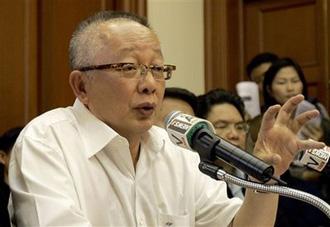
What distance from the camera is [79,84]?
174cm

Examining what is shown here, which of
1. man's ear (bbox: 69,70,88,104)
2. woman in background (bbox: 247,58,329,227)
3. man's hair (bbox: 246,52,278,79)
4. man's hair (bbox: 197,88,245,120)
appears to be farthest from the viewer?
man's hair (bbox: 246,52,278,79)

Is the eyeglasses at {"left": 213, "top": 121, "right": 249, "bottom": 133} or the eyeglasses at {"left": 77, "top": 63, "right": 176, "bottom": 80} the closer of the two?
the eyeglasses at {"left": 77, "top": 63, "right": 176, "bottom": 80}

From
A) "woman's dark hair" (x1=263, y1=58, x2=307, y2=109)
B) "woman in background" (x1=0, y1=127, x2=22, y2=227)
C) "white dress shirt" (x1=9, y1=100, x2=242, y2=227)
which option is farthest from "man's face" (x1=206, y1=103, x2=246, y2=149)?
"white dress shirt" (x1=9, y1=100, x2=242, y2=227)

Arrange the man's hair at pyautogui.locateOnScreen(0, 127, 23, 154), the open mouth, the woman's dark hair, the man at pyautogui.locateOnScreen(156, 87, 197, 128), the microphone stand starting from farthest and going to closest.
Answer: the woman's dark hair < the man at pyautogui.locateOnScreen(156, 87, 197, 128) < the man's hair at pyautogui.locateOnScreen(0, 127, 23, 154) < the open mouth < the microphone stand

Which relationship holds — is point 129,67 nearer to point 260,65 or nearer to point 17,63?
point 17,63

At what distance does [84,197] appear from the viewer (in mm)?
1586

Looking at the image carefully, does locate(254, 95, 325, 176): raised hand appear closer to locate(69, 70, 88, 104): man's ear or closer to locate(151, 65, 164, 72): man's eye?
locate(151, 65, 164, 72): man's eye

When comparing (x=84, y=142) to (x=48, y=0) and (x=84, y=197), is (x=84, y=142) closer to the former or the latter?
(x=84, y=197)

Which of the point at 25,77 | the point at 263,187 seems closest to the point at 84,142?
the point at 263,187

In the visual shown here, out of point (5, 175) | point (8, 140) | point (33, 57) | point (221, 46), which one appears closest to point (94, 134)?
point (5, 175)

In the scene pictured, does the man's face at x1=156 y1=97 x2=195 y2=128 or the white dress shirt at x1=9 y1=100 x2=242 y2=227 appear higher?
the man's face at x1=156 y1=97 x2=195 y2=128

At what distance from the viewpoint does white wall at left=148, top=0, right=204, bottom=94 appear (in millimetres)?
3400

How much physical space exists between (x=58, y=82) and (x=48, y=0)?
1.07ft

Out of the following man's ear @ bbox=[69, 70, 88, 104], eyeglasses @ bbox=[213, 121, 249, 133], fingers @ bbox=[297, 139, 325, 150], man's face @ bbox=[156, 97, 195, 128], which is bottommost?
eyeglasses @ bbox=[213, 121, 249, 133]
